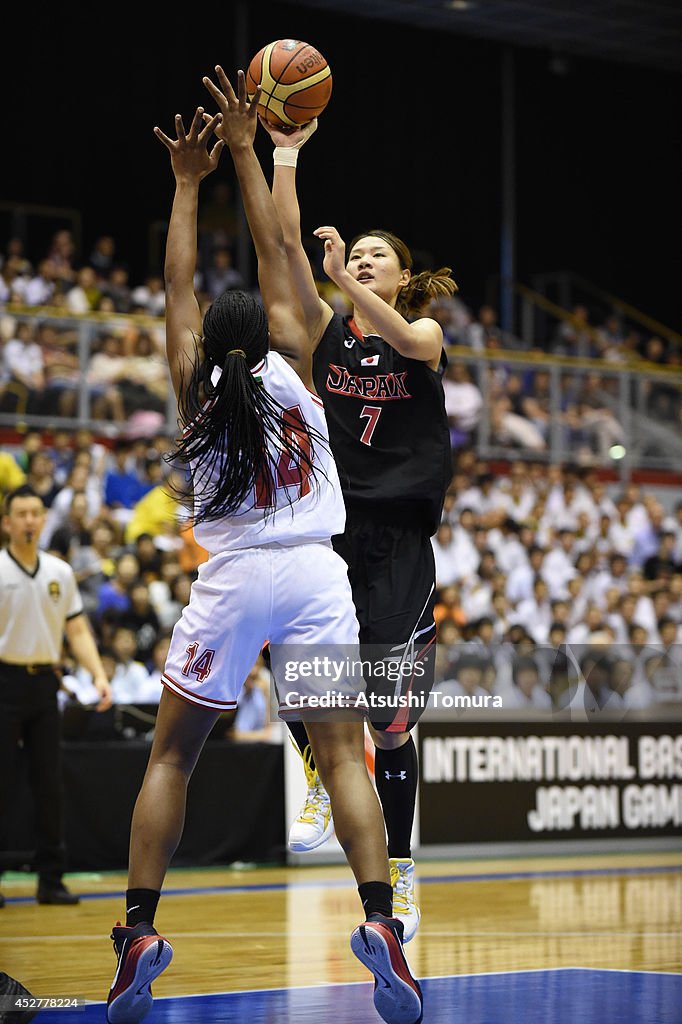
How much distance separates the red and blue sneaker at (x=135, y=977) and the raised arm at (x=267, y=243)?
Answer: 69.6 inches

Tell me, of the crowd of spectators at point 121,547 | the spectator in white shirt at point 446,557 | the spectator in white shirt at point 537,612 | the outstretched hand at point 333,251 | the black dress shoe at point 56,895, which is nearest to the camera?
the outstretched hand at point 333,251

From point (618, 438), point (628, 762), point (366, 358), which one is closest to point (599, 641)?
point (628, 762)

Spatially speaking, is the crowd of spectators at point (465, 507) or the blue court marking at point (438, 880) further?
the crowd of spectators at point (465, 507)

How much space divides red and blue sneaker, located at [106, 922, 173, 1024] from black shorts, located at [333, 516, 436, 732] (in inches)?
67.8

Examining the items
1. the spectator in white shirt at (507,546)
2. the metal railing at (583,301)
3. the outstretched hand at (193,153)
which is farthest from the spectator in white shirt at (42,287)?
the outstretched hand at (193,153)

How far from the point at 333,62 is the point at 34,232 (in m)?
5.14

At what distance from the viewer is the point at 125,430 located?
14648 mm

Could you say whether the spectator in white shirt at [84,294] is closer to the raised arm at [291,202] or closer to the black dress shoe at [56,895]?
the black dress shoe at [56,895]

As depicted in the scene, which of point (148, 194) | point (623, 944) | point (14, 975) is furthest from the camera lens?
point (148, 194)

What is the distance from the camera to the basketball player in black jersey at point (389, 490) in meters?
6.12

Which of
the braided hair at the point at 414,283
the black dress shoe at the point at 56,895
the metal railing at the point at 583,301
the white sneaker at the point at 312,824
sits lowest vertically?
the black dress shoe at the point at 56,895

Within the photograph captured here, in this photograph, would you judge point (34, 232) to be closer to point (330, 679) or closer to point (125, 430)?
point (125, 430)

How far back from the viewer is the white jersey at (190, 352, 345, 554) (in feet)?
15.7

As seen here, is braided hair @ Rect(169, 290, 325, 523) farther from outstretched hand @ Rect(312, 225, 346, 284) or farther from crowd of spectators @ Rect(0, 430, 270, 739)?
crowd of spectators @ Rect(0, 430, 270, 739)
